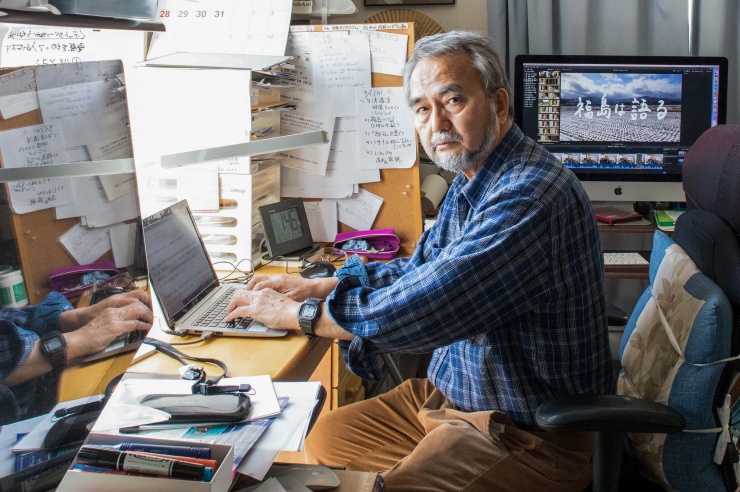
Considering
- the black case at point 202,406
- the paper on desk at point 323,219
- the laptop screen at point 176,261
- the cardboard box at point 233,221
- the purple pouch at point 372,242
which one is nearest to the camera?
the black case at point 202,406

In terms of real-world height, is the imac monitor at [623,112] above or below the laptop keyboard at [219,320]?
above

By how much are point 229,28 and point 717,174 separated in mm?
1400

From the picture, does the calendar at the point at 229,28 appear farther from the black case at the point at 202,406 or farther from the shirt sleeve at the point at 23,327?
the shirt sleeve at the point at 23,327

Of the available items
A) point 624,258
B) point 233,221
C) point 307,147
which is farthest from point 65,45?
point 624,258

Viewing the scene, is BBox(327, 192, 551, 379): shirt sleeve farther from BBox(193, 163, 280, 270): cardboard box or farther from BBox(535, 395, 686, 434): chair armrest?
BBox(193, 163, 280, 270): cardboard box

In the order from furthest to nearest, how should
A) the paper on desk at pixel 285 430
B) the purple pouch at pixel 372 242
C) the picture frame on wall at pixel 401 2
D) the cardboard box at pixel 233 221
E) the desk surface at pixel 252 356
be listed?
1. the picture frame on wall at pixel 401 2
2. the purple pouch at pixel 372 242
3. the cardboard box at pixel 233 221
4. the desk surface at pixel 252 356
5. the paper on desk at pixel 285 430

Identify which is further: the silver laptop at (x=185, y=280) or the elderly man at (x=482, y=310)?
the silver laptop at (x=185, y=280)

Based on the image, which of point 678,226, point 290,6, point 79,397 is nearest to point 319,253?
point 290,6

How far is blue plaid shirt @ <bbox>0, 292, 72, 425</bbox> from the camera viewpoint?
0.77m

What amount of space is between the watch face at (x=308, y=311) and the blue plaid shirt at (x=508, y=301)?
85 millimetres

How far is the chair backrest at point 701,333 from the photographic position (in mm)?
1243

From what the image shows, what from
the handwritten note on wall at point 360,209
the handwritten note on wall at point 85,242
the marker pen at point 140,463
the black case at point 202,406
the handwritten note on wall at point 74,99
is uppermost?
the handwritten note on wall at point 74,99

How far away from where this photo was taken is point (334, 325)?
1.42 metres

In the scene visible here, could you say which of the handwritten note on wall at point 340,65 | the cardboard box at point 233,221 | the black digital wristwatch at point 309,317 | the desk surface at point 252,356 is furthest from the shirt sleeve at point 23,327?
the handwritten note on wall at point 340,65
